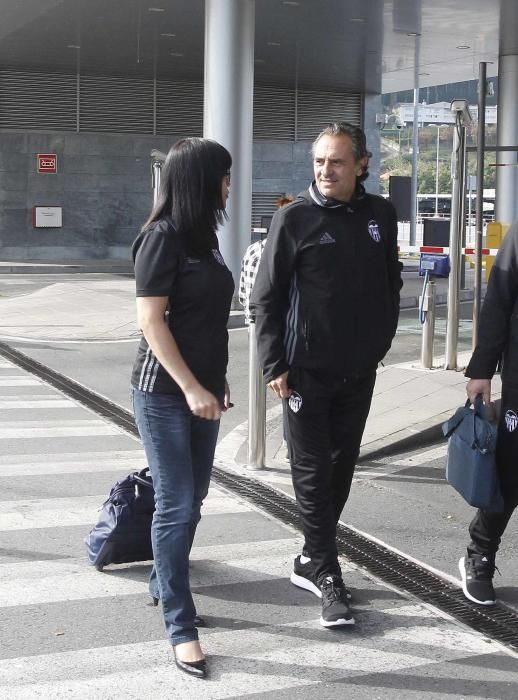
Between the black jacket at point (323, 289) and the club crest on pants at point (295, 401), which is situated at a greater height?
the black jacket at point (323, 289)

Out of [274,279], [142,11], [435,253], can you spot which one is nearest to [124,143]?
[142,11]

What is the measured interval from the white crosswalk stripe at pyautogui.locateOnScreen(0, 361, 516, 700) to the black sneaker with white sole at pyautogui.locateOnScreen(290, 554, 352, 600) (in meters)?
0.04

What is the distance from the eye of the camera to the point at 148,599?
5008 mm

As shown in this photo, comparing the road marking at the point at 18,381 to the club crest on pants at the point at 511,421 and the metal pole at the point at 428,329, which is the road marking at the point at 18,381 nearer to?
the metal pole at the point at 428,329

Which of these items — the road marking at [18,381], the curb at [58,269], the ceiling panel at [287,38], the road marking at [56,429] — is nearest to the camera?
the road marking at [56,429]

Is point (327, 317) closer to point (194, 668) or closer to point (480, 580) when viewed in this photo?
point (480, 580)

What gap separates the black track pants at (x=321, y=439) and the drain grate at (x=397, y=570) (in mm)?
561

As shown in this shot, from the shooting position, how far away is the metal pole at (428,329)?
11414 mm

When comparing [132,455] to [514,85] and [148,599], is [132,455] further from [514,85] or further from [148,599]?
[514,85]

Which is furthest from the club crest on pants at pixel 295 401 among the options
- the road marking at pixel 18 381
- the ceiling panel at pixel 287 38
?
the ceiling panel at pixel 287 38

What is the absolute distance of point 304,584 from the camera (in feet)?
16.9

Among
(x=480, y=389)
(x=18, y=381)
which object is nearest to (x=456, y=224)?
(x=18, y=381)

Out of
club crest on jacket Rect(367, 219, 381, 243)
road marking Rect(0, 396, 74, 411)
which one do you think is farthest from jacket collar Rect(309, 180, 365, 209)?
road marking Rect(0, 396, 74, 411)

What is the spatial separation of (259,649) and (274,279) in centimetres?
151
